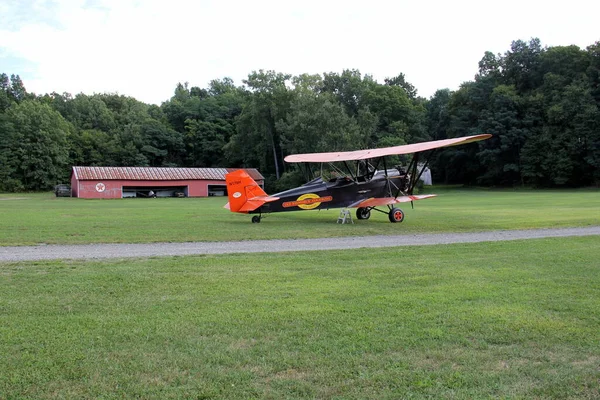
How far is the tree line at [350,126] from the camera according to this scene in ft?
195

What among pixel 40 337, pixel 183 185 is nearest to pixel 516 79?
pixel 183 185

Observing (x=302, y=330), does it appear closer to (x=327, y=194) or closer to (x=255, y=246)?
(x=255, y=246)

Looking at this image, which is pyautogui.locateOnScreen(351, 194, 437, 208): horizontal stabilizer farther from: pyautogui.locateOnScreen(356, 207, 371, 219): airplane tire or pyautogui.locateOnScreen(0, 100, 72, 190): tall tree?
pyautogui.locateOnScreen(0, 100, 72, 190): tall tree

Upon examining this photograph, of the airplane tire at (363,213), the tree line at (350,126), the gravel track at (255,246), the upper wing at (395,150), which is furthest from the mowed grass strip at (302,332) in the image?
the tree line at (350,126)

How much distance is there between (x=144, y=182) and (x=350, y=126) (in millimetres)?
27257

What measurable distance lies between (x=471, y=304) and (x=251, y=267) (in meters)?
4.38

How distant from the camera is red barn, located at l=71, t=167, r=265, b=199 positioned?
5584 cm

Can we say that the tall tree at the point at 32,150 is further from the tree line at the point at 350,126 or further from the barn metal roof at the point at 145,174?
the barn metal roof at the point at 145,174

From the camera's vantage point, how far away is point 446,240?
1313 cm

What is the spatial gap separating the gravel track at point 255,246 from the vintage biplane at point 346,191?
5.04 meters

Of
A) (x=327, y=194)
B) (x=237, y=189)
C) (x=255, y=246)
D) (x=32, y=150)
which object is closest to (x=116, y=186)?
(x=32, y=150)

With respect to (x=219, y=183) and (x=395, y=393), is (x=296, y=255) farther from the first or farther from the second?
(x=219, y=183)

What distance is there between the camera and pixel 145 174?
59.8 m

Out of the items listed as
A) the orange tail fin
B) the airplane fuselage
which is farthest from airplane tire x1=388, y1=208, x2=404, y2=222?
the orange tail fin
